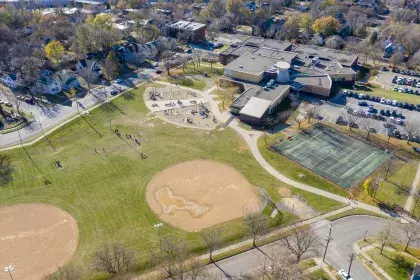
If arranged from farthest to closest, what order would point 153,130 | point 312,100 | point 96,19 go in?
point 96,19
point 312,100
point 153,130

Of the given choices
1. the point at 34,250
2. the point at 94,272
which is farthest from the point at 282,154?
the point at 34,250

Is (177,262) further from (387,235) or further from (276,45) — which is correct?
(276,45)

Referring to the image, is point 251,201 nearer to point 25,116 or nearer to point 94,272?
point 94,272

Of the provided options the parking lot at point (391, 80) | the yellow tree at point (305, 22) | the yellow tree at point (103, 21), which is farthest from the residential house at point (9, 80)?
the parking lot at point (391, 80)

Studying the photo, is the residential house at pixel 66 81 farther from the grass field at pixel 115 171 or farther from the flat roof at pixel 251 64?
the flat roof at pixel 251 64

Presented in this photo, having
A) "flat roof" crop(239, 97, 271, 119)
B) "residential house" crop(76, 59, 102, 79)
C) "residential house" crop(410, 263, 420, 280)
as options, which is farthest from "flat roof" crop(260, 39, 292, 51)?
"residential house" crop(410, 263, 420, 280)
